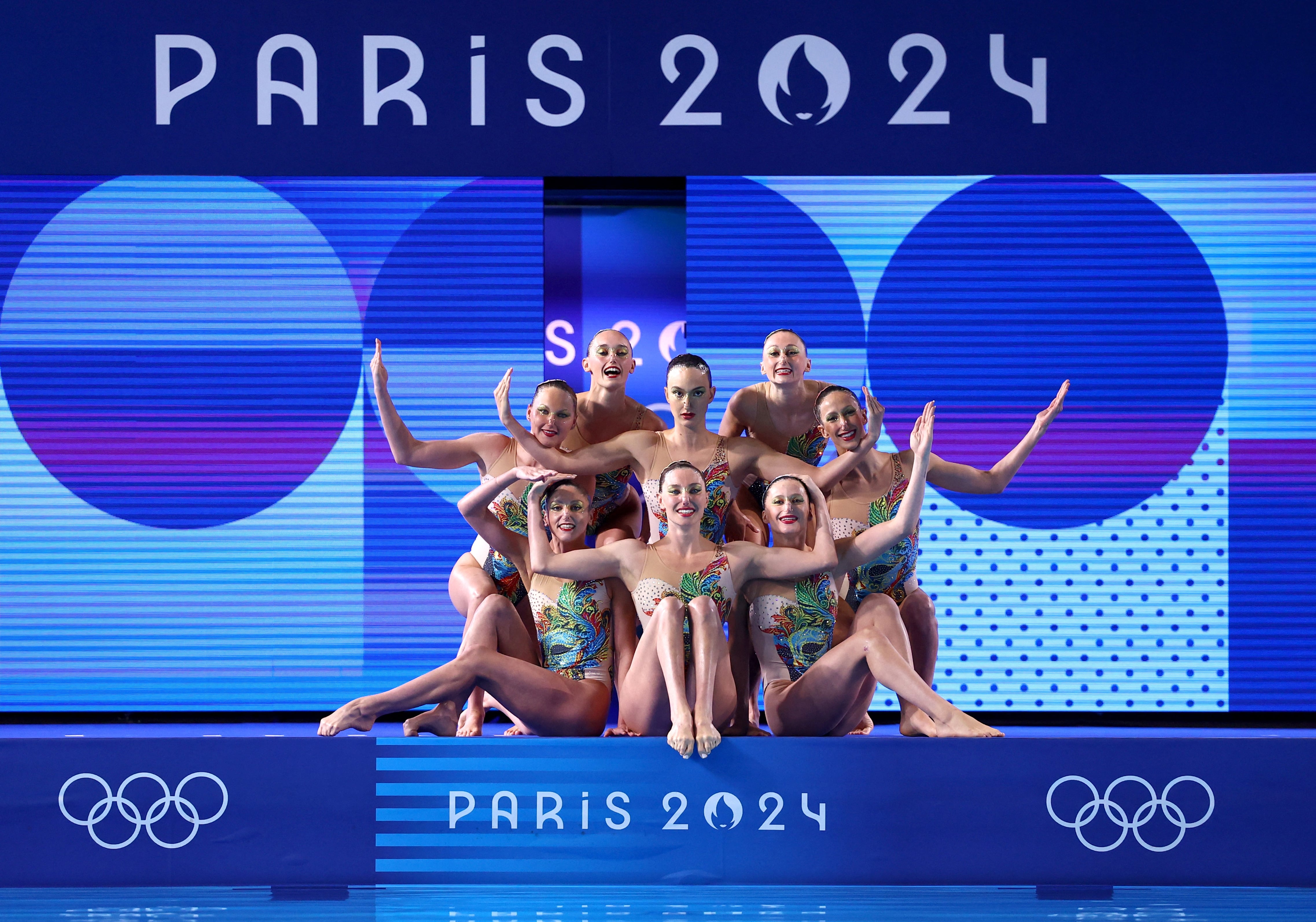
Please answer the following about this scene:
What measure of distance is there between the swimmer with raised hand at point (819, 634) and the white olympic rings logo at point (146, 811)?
209 cm

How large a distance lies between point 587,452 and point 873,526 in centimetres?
116

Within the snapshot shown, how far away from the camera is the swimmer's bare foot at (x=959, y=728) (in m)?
4.48

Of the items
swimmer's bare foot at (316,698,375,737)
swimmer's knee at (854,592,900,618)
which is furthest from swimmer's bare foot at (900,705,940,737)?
swimmer's bare foot at (316,698,375,737)

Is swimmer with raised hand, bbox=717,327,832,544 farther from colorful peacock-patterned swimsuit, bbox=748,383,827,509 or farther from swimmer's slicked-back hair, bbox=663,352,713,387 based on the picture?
swimmer's slicked-back hair, bbox=663,352,713,387

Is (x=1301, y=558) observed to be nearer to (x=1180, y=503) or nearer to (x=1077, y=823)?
(x=1180, y=503)

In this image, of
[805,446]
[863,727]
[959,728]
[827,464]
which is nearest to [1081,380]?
[805,446]

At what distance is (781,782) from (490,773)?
1.06 m

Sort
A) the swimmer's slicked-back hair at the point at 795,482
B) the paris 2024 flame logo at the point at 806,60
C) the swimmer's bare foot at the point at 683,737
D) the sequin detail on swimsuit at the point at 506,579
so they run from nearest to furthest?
the swimmer's bare foot at the point at 683,737 < the swimmer's slicked-back hair at the point at 795,482 < the sequin detail on swimsuit at the point at 506,579 < the paris 2024 flame logo at the point at 806,60

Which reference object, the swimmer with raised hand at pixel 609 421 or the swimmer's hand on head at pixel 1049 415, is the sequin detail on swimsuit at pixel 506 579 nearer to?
the swimmer with raised hand at pixel 609 421

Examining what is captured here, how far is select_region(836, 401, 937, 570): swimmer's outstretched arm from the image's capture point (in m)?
4.60

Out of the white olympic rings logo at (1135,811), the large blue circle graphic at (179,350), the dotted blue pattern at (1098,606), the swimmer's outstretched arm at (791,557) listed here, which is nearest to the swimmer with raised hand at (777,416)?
the swimmer's outstretched arm at (791,557)

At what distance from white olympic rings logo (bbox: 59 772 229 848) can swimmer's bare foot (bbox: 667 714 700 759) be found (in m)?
1.67

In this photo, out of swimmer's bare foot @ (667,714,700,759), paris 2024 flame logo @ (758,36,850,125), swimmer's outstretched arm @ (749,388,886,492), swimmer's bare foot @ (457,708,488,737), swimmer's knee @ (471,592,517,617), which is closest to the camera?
swimmer's bare foot @ (667,714,700,759)

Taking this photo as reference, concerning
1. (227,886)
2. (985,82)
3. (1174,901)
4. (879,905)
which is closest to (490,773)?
(227,886)
